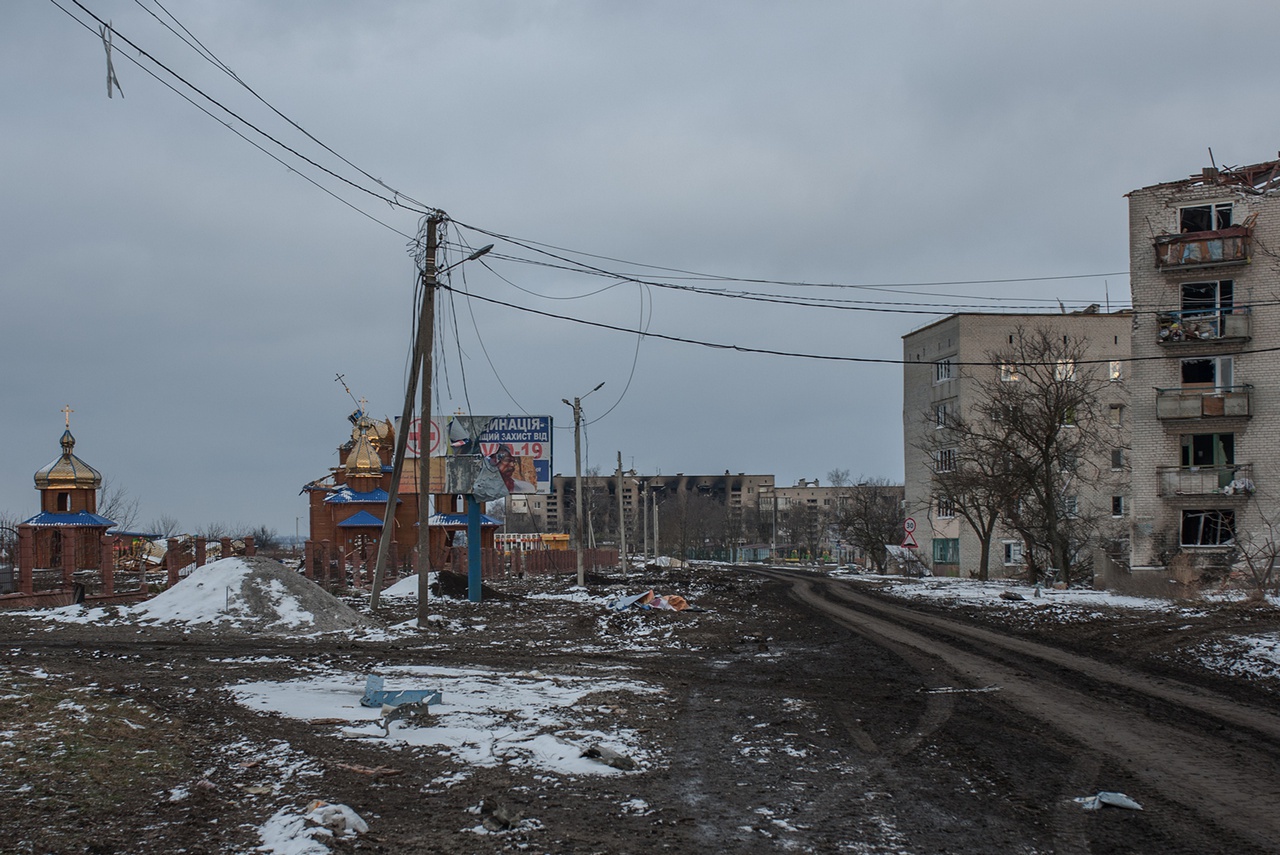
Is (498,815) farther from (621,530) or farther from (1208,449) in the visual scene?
(621,530)

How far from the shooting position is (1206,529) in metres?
34.1

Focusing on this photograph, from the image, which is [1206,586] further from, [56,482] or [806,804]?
[56,482]

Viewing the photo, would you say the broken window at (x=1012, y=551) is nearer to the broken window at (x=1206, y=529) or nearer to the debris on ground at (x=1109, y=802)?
the broken window at (x=1206, y=529)

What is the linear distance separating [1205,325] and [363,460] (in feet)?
136

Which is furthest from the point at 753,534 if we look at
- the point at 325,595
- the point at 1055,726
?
the point at 1055,726

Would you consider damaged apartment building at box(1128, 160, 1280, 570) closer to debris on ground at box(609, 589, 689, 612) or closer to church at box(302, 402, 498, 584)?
debris on ground at box(609, 589, 689, 612)

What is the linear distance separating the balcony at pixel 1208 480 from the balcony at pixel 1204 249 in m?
6.54

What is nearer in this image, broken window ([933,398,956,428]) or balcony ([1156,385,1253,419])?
balcony ([1156,385,1253,419])

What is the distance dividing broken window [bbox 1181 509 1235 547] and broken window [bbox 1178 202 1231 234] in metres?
9.25

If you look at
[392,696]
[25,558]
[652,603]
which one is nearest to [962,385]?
[652,603]

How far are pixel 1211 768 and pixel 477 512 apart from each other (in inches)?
788

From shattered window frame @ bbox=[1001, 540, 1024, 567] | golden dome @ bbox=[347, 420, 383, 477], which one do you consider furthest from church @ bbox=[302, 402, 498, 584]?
shattered window frame @ bbox=[1001, 540, 1024, 567]

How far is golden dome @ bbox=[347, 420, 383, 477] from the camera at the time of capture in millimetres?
56812

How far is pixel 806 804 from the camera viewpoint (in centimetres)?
664
